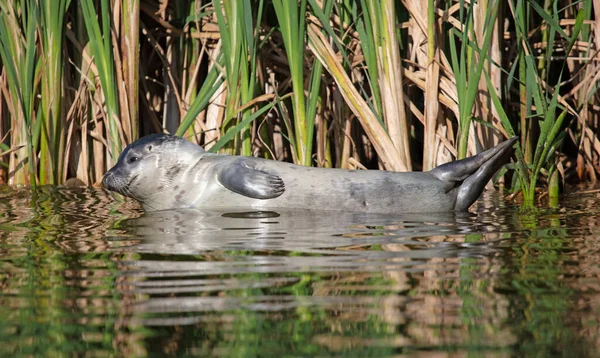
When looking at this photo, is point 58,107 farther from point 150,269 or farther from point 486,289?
point 486,289

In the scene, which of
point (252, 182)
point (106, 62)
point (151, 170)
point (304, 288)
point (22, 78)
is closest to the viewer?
point (304, 288)

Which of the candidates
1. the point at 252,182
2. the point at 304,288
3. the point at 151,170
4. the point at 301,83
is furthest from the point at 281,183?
the point at 304,288

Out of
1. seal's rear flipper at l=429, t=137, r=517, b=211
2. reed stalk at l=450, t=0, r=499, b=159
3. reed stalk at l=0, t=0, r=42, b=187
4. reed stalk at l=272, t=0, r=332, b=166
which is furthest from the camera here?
reed stalk at l=0, t=0, r=42, b=187

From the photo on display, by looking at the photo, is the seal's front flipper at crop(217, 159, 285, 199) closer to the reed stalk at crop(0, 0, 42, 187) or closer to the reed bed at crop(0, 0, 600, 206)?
the reed bed at crop(0, 0, 600, 206)

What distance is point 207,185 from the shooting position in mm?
5195

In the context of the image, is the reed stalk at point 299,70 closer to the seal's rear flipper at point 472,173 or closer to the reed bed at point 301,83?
the reed bed at point 301,83

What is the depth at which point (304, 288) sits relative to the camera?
2.78m

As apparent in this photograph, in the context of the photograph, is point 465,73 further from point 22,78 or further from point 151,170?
point 22,78

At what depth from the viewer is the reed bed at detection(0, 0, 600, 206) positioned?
563 cm

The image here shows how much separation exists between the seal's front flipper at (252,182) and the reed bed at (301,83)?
2.47ft

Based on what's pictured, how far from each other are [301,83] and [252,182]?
104cm

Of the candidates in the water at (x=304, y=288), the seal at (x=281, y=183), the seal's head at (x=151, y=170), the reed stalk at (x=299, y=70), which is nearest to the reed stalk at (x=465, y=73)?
the seal at (x=281, y=183)

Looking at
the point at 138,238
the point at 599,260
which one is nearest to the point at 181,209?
the point at 138,238

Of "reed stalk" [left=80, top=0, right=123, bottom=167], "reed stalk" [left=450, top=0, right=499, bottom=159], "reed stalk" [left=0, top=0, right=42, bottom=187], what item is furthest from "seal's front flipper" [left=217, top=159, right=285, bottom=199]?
"reed stalk" [left=0, top=0, right=42, bottom=187]
